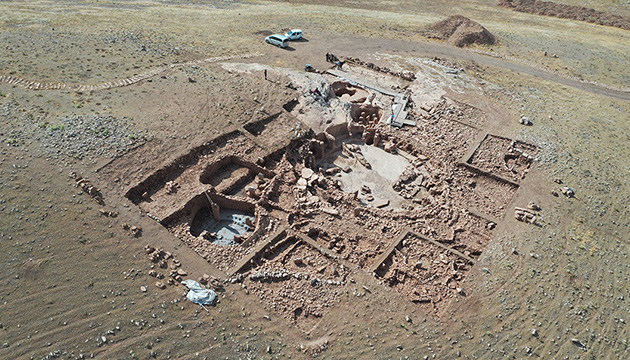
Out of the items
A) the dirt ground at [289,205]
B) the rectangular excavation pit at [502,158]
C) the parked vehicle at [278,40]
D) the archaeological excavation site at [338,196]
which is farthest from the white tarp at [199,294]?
the parked vehicle at [278,40]

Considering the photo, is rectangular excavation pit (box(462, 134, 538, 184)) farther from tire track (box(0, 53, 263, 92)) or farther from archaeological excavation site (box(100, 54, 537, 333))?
tire track (box(0, 53, 263, 92))

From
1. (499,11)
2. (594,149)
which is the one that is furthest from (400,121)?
(499,11)

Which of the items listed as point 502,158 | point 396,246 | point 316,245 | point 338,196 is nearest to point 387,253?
point 396,246

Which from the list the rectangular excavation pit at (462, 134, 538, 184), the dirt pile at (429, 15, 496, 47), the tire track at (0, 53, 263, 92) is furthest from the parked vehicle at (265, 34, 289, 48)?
the rectangular excavation pit at (462, 134, 538, 184)

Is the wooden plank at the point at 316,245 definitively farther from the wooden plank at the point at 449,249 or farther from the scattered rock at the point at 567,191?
the scattered rock at the point at 567,191

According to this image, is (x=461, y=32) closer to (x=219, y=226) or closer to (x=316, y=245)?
(x=316, y=245)

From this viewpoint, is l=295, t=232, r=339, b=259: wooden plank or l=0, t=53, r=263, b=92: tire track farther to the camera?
l=0, t=53, r=263, b=92: tire track
